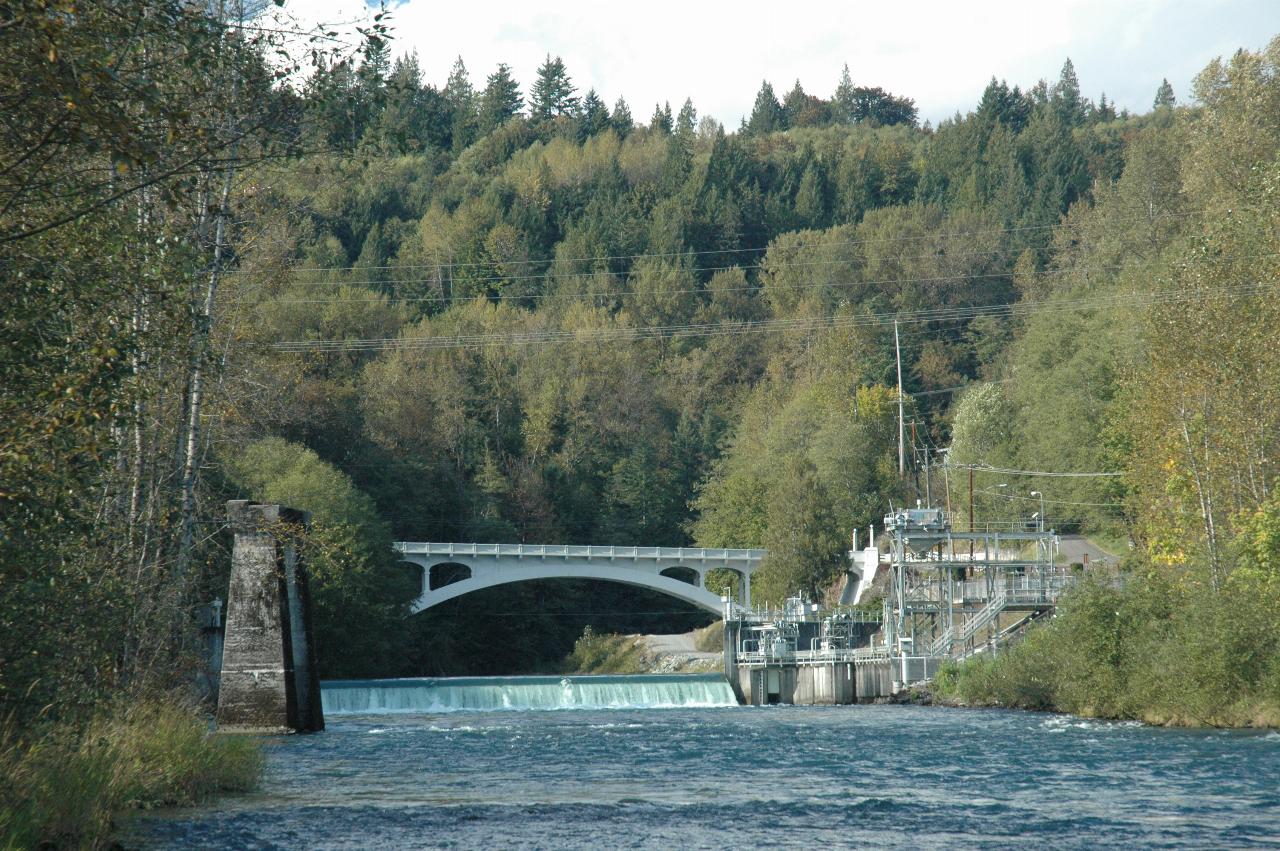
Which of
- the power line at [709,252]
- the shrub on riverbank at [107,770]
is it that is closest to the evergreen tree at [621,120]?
the power line at [709,252]

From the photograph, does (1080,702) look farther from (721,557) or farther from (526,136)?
(526,136)

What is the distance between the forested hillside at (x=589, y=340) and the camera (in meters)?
13.0

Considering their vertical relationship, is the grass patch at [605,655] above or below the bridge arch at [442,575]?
below

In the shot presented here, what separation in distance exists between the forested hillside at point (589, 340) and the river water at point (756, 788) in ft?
11.0

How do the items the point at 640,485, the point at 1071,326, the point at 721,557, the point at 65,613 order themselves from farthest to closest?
the point at 640,485 → the point at 721,557 → the point at 1071,326 → the point at 65,613

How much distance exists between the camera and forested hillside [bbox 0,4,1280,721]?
42.7 feet

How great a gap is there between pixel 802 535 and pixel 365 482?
20.8 m

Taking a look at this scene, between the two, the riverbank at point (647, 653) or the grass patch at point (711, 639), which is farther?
the grass patch at point (711, 639)

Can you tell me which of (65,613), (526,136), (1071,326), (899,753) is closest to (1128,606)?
(899,753)

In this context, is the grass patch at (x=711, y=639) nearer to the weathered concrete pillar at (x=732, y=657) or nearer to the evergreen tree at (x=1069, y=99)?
the weathered concrete pillar at (x=732, y=657)

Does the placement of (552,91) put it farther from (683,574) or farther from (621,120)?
(683,574)

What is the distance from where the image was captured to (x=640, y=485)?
79.8m

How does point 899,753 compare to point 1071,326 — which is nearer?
point 899,753

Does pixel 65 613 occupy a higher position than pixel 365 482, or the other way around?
pixel 365 482
